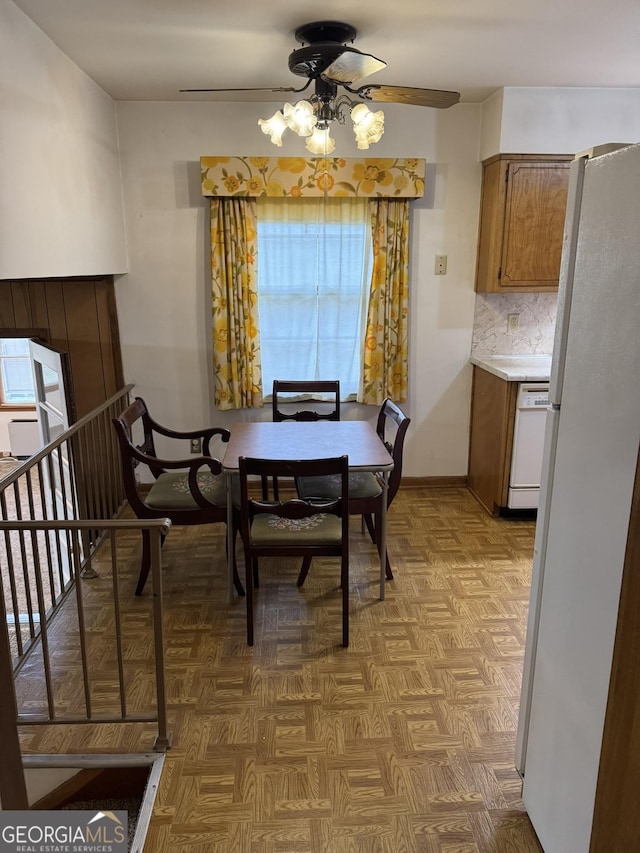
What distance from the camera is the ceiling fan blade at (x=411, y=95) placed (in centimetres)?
240

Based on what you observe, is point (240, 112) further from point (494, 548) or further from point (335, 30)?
point (494, 548)

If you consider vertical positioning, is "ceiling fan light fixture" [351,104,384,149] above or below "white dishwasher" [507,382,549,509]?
above

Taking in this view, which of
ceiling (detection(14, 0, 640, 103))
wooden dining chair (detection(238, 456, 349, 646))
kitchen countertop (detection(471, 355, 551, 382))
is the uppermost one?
ceiling (detection(14, 0, 640, 103))

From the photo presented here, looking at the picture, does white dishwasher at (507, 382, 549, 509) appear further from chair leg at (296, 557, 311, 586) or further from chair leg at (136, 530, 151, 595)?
chair leg at (136, 530, 151, 595)

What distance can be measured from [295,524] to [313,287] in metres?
1.98

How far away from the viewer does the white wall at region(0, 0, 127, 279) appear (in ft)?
7.30

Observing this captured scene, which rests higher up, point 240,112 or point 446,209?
point 240,112

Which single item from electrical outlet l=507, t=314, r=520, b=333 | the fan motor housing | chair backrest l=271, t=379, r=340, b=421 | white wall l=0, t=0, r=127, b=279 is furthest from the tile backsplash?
white wall l=0, t=0, r=127, b=279

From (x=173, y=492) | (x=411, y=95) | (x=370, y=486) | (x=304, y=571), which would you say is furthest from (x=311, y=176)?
(x=304, y=571)

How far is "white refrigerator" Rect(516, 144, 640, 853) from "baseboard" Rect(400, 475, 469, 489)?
2694mm

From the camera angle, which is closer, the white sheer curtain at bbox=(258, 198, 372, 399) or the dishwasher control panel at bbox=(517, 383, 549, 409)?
the dishwasher control panel at bbox=(517, 383, 549, 409)

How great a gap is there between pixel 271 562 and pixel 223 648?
31.7 inches

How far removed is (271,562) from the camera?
11.3 ft

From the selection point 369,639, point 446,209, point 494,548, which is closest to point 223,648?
point 369,639
